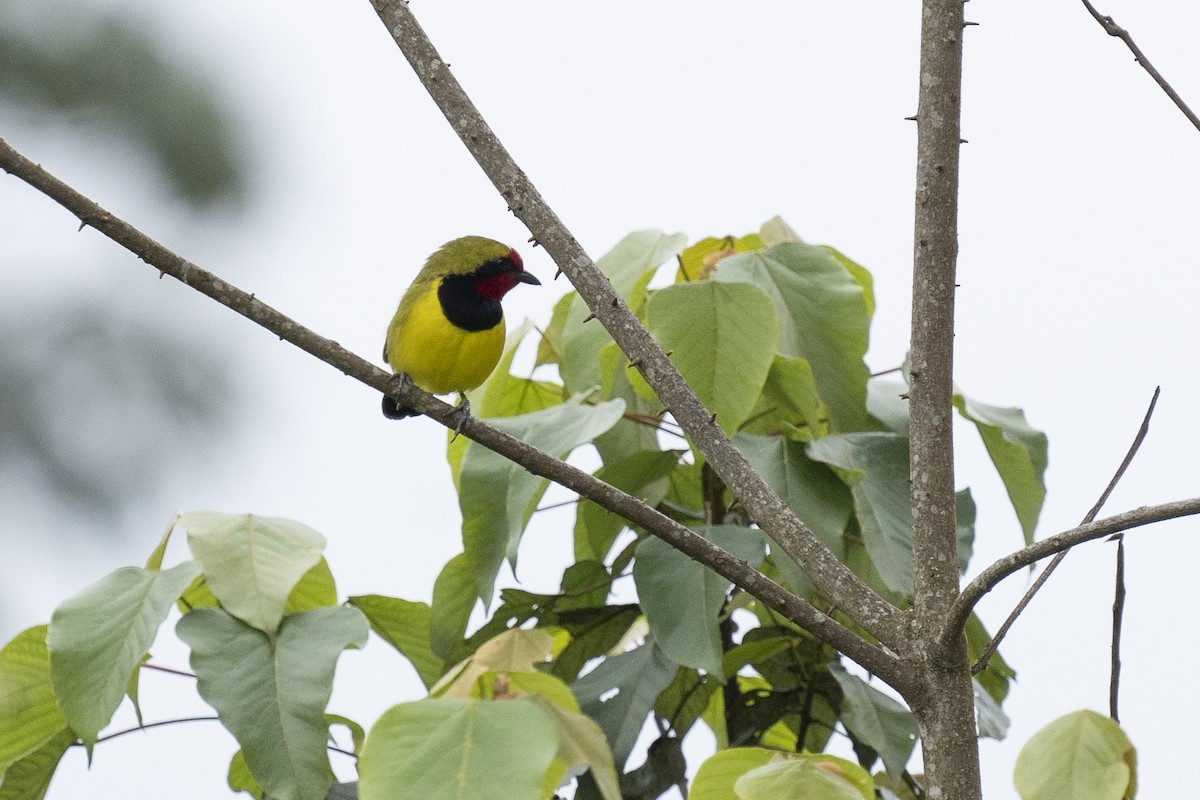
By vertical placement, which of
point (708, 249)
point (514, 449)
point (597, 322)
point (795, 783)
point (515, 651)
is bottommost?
point (795, 783)

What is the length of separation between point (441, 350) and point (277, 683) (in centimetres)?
60

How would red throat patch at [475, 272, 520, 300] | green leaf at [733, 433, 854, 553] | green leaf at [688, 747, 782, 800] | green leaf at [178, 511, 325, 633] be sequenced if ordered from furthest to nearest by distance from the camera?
red throat patch at [475, 272, 520, 300]
green leaf at [733, 433, 854, 553]
green leaf at [178, 511, 325, 633]
green leaf at [688, 747, 782, 800]

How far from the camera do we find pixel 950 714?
2.55 feet

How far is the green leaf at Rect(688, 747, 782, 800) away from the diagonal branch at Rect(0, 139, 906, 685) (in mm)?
136

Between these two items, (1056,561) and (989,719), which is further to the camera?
(989,719)

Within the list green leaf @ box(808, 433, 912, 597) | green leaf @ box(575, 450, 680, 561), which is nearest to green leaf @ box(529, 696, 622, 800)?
green leaf @ box(575, 450, 680, 561)

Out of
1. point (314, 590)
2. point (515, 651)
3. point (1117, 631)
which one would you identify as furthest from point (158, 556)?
point (1117, 631)

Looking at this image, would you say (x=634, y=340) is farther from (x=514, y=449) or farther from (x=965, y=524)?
(x=965, y=524)

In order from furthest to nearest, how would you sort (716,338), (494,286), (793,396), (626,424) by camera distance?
(494,286), (626,424), (793,396), (716,338)

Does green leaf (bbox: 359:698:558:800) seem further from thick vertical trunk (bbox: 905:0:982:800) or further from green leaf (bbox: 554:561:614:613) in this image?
green leaf (bbox: 554:561:614:613)

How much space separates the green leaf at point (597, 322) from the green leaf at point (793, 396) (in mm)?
165

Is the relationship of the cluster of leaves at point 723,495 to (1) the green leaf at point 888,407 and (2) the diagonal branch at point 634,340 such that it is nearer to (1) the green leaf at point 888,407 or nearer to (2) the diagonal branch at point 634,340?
(1) the green leaf at point 888,407

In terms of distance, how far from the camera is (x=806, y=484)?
111 centimetres

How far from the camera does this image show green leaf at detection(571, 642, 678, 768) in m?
1.07
